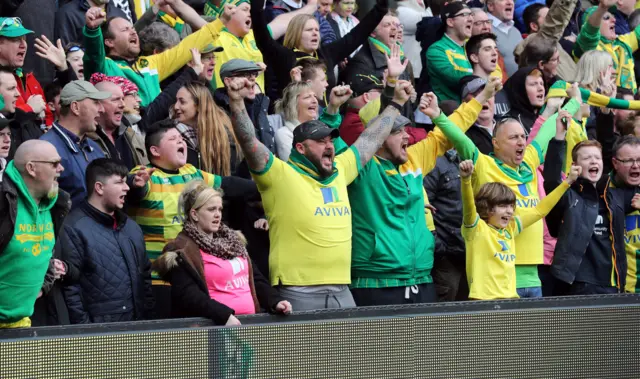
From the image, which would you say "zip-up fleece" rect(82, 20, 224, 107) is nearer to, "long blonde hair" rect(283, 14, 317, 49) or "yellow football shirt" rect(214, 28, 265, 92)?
"yellow football shirt" rect(214, 28, 265, 92)

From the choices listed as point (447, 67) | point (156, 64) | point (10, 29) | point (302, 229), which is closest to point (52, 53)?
point (10, 29)

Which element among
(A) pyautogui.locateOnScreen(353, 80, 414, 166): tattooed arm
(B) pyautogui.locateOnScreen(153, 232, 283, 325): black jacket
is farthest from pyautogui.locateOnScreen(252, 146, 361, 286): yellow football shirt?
(A) pyautogui.locateOnScreen(353, 80, 414, 166): tattooed arm

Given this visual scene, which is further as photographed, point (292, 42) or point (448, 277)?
point (292, 42)

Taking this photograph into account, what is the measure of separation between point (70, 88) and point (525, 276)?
3.57m

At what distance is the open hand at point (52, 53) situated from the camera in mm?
8641

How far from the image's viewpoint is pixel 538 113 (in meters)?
10.9

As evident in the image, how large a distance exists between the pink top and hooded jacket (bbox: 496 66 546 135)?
4.22 meters

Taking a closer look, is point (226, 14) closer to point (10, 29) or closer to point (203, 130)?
point (203, 130)

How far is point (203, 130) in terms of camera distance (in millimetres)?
8680

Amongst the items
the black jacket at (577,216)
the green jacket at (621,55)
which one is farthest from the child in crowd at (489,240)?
the green jacket at (621,55)

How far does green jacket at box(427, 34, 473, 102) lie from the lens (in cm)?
1154

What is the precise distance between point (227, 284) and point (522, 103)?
14.8 feet

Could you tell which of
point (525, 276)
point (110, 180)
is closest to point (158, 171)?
point (110, 180)

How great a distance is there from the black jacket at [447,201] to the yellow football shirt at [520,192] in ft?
1.85
